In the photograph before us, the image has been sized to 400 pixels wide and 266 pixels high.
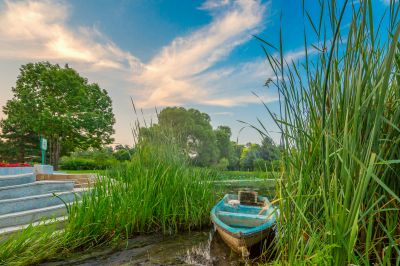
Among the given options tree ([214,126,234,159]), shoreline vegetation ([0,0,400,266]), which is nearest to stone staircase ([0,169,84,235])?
shoreline vegetation ([0,0,400,266])

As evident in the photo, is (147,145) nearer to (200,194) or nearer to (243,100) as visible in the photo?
(200,194)

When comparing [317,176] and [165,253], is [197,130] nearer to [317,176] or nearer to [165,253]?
[165,253]

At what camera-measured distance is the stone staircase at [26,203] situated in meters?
3.71

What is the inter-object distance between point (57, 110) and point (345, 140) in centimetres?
2172

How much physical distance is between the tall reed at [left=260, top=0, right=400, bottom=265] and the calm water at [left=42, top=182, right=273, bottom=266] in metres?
1.88

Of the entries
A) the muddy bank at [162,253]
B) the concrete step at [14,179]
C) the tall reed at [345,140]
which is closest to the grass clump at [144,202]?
the muddy bank at [162,253]

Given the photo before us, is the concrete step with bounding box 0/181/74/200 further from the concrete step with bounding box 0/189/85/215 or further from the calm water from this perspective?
the calm water

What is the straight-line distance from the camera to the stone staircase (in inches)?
146

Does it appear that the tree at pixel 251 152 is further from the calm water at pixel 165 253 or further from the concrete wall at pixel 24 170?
the concrete wall at pixel 24 170

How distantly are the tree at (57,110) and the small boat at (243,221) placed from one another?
55.2 ft

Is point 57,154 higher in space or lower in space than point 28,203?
higher

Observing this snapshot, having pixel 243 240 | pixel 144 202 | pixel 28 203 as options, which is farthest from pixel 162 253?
pixel 28 203

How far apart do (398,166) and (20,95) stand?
23.5 meters

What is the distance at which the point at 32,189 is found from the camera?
16.1 ft
